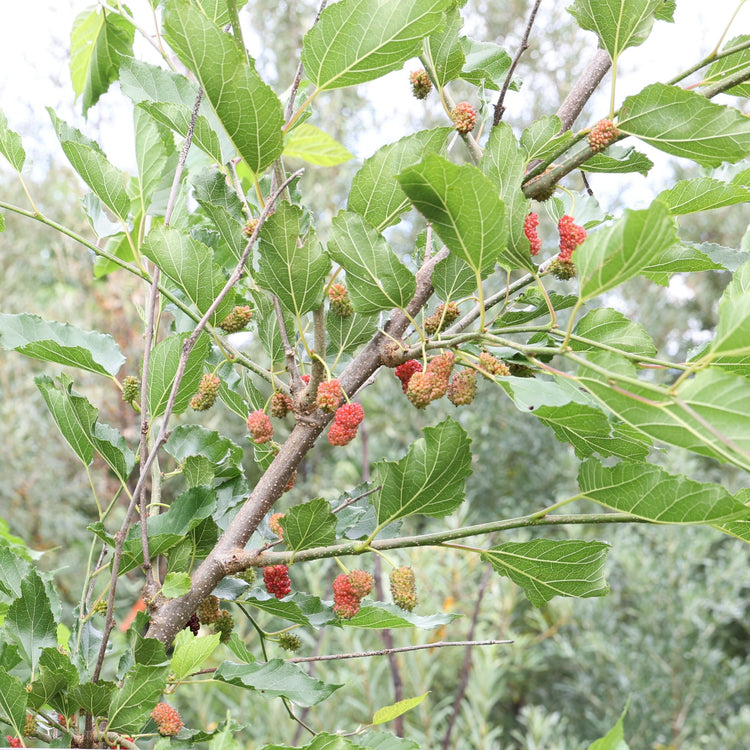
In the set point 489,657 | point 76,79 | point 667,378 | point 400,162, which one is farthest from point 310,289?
point 667,378

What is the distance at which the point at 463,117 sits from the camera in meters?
0.37

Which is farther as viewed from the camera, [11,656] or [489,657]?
[489,657]

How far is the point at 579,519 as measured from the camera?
31cm

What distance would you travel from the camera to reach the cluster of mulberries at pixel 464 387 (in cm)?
37

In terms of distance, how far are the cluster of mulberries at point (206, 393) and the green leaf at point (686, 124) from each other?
237 millimetres

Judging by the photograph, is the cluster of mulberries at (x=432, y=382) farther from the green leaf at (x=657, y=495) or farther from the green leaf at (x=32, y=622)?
the green leaf at (x=32, y=622)

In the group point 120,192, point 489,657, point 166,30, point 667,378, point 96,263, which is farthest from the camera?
point 667,378

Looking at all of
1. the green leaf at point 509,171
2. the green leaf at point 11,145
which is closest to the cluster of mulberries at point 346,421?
the green leaf at point 509,171

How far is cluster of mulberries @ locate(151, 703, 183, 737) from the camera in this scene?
1.12ft

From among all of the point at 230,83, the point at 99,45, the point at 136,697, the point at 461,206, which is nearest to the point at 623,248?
the point at 461,206

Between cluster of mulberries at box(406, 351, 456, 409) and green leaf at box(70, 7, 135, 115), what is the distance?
0.96ft

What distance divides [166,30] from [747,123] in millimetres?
233

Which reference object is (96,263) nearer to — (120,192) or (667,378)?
(120,192)

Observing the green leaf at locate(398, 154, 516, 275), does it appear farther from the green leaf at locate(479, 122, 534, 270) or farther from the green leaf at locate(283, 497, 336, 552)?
the green leaf at locate(283, 497, 336, 552)
